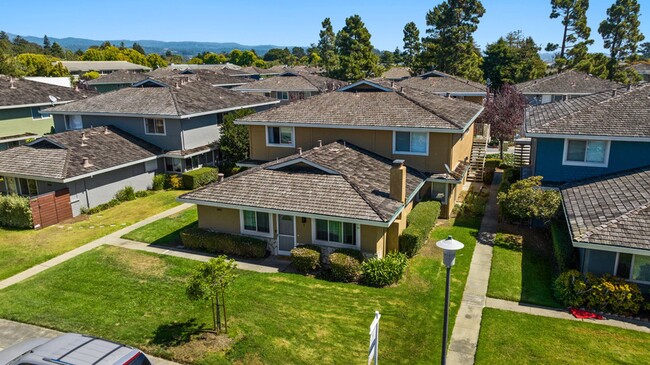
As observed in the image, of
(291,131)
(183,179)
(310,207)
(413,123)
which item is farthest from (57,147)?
(413,123)

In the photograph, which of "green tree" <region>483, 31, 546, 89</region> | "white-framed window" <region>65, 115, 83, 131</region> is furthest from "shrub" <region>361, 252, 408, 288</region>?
"green tree" <region>483, 31, 546, 89</region>

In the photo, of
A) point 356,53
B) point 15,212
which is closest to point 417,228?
point 15,212

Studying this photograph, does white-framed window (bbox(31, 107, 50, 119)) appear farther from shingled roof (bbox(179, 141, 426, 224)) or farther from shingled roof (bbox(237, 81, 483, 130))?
shingled roof (bbox(179, 141, 426, 224))

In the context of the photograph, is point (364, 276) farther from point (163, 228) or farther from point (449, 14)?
point (449, 14)

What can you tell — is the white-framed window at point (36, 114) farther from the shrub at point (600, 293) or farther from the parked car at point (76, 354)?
the shrub at point (600, 293)

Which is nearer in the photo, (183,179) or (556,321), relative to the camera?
(556,321)
